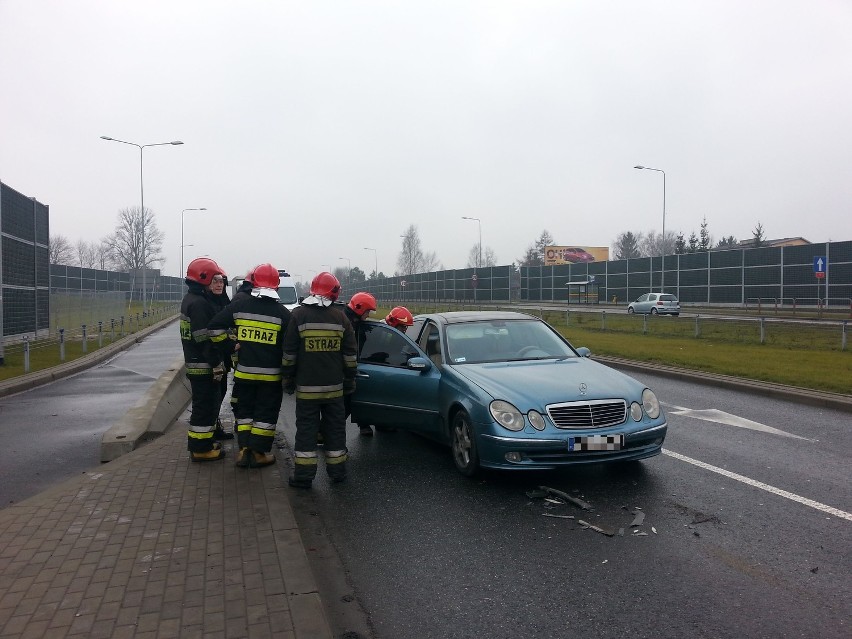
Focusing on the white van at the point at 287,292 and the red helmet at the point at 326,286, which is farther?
the white van at the point at 287,292

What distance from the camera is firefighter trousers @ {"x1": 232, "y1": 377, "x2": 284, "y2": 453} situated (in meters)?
6.11

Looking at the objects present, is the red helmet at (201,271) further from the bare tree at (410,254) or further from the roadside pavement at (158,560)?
the bare tree at (410,254)

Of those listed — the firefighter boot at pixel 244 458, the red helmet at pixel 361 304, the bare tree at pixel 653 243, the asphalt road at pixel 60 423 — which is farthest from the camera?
the bare tree at pixel 653 243

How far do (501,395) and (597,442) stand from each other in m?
0.88

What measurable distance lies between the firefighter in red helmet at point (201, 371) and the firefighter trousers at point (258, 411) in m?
0.44

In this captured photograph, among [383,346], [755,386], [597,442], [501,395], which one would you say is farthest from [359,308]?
[755,386]

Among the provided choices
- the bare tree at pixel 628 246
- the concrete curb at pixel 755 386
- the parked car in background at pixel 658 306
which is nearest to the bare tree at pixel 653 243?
the bare tree at pixel 628 246

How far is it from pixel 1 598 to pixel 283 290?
2043 centimetres

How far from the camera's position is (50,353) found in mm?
19578

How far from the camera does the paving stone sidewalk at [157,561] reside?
11.0ft

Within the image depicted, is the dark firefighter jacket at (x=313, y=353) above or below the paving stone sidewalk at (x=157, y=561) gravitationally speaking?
above

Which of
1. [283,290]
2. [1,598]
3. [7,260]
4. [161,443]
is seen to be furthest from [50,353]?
[1,598]

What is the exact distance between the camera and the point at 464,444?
6254 millimetres

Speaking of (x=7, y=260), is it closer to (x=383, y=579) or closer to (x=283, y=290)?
(x=283, y=290)
